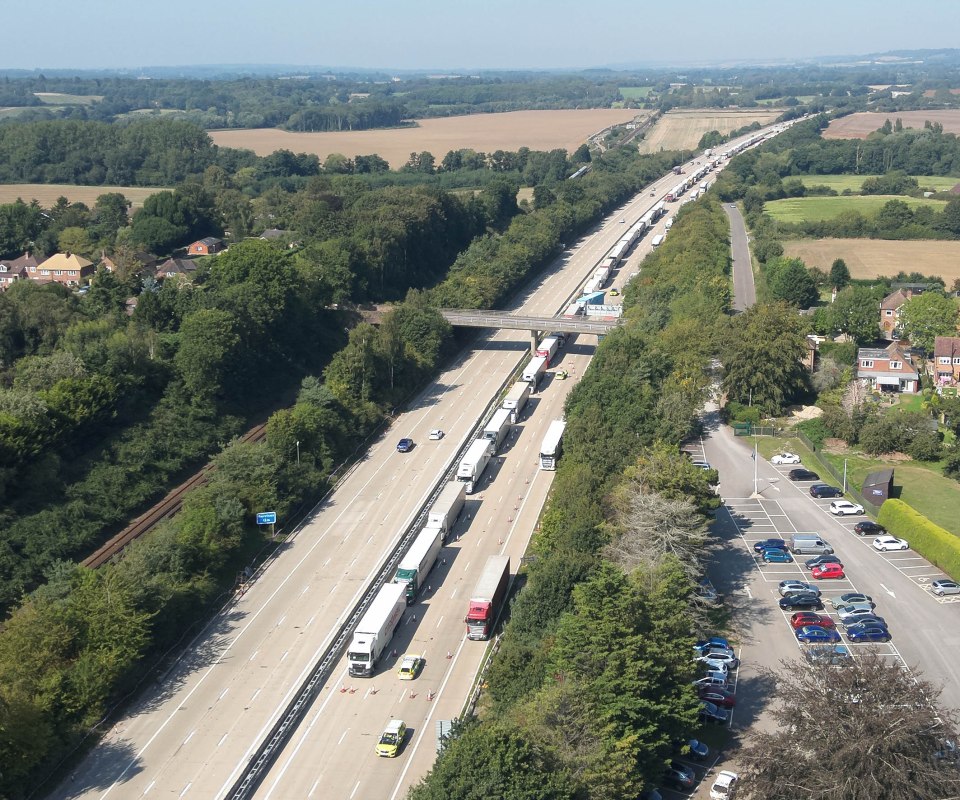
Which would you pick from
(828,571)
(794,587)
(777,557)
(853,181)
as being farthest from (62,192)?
(794,587)

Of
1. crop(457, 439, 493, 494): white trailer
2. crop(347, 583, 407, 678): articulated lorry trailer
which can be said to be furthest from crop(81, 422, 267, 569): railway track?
crop(457, 439, 493, 494): white trailer

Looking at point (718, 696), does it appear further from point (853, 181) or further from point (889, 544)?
point (853, 181)

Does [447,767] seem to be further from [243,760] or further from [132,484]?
[132,484]

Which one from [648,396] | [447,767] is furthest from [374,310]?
[447,767]

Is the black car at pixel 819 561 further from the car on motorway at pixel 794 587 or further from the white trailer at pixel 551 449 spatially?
the white trailer at pixel 551 449

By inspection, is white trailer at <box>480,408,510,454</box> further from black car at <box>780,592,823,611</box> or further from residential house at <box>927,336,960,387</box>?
residential house at <box>927,336,960,387</box>

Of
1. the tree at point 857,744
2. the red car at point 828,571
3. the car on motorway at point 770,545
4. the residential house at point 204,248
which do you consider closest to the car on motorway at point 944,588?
the red car at point 828,571
